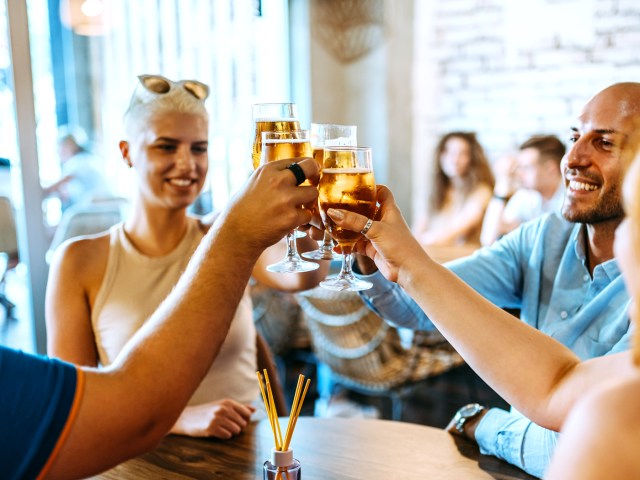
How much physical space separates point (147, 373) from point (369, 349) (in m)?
2.15

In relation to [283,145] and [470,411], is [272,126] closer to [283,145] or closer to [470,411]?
[283,145]

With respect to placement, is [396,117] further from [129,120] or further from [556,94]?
[129,120]

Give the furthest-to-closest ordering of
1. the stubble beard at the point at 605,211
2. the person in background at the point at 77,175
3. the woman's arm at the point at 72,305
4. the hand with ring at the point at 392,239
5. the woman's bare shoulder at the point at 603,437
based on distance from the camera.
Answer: the person in background at the point at 77,175
the woman's arm at the point at 72,305
the stubble beard at the point at 605,211
the hand with ring at the point at 392,239
the woman's bare shoulder at the point at 603,437

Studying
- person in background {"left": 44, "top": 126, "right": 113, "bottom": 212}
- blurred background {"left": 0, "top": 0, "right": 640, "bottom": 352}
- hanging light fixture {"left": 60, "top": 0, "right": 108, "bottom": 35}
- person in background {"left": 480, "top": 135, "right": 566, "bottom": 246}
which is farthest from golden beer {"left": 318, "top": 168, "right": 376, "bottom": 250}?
hanging light fixture {"left": 60, "top": 0, "right": 108, "bottom": 35}

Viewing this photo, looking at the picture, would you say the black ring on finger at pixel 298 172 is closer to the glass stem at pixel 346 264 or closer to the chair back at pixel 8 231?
the glass stem at pixel 346 264

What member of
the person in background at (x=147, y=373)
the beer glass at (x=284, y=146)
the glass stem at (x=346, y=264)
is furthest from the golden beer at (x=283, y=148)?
the glass stem at (x=346, y=264)

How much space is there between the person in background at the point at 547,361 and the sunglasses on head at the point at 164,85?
0.83m

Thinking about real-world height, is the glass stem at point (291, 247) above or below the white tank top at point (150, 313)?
above

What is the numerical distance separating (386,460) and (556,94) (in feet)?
12.8

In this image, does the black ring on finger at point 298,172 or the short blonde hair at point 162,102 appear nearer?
the black ring on finger at point 298,172

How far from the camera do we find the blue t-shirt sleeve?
868 millimetres

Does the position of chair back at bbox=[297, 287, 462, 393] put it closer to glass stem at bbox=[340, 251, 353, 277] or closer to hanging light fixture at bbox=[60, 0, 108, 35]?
glass stem at bbox=[340, 251, 353, 277]

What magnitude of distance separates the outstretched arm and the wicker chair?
5.46 ft

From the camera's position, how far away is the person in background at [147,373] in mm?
880
